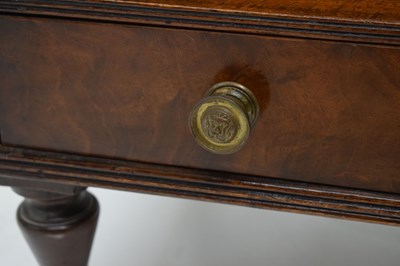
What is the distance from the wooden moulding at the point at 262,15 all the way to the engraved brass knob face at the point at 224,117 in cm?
5

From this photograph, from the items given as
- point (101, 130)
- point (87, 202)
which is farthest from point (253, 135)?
point (87, 202)

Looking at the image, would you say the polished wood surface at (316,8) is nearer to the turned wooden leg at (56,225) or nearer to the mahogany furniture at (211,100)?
the mahogany furniture at (211,100)

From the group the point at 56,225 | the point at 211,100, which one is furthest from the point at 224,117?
the point at 56,225

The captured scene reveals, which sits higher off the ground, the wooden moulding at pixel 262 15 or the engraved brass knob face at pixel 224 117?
the wooden moulding at pixel 262 15

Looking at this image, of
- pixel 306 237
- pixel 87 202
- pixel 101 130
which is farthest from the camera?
pixel 306 237

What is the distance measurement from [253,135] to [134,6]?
149 mm

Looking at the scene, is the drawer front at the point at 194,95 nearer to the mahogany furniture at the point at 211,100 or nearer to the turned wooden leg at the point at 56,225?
the mahogany furniture at the point at 211,100

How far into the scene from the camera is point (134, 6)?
0.49 metres

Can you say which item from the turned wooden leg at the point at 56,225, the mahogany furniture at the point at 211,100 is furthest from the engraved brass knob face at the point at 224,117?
the turned wooden leg at the point at 56,225

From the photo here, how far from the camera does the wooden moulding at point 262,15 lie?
45cm

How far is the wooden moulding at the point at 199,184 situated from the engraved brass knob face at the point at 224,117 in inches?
2.4

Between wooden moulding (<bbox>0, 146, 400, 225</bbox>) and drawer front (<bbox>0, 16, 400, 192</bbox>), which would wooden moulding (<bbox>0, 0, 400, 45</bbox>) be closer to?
drawer front (<bbox>0, 16, 400, 192</bbox>)

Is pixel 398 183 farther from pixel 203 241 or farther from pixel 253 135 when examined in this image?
pixel 203 241

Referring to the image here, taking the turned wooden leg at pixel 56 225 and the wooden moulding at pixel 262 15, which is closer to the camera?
the wooden moulding at pixel 262 15
